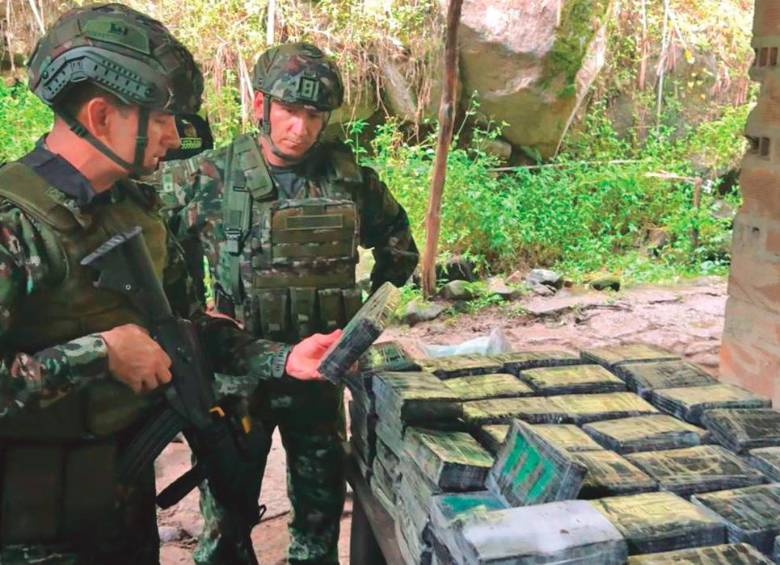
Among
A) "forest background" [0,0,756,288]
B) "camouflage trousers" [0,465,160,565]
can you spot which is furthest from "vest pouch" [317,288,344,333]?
"forest background" [0,0,756,288]

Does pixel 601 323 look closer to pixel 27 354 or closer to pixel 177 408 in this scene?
pixel 177 408

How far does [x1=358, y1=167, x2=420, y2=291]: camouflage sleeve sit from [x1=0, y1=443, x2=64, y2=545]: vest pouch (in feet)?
4.91

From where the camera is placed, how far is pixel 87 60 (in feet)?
4.99

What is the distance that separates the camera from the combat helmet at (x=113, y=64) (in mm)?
1526

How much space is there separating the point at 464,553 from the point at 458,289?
5320 mm

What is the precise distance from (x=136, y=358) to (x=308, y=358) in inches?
19.2

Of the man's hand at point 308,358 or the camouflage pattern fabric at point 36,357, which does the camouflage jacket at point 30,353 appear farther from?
the man's hand at point 308,358

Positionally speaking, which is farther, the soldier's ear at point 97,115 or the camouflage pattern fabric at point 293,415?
the camouflage pattern fabric at point 293,415

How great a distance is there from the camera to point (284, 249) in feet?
8.46

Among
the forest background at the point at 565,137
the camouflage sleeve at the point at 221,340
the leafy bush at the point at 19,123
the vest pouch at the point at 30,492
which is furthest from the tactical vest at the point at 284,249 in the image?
the leafy bush at the point at 19,123

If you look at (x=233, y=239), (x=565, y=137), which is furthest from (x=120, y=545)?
(x=565, y=137)

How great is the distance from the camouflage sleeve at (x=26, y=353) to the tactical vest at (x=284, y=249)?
1.08 metres

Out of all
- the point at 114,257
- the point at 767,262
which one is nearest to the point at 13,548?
the point at 114,257

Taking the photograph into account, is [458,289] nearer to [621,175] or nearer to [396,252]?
[621,175]
